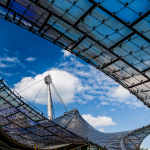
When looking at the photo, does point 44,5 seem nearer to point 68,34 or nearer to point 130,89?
point 68,34

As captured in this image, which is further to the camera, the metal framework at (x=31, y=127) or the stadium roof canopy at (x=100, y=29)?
the metal framework at (x=31, y=127)

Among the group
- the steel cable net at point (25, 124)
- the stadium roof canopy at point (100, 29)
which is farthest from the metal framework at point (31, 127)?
the stadium roof canopy at point (100, 29)

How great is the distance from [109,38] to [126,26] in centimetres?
275

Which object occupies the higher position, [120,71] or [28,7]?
[28,7]

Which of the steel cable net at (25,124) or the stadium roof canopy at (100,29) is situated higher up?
the stadium roof canopy at (100,29)

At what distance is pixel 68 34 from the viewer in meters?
20.6

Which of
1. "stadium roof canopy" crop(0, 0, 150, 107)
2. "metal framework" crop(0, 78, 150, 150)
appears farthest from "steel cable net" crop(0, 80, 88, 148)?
"stadium roof canopy" crop(0, 0, 150, 107)

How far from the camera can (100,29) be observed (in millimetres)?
18266

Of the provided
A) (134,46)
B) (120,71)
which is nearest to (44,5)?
(134,46)

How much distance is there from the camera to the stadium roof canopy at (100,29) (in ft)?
52.1

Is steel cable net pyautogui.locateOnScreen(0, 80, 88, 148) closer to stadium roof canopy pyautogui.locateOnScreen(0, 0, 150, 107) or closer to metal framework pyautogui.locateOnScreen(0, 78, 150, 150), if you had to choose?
metal framework pyautogui.locateOnScreen(0, 78, 150, 150)

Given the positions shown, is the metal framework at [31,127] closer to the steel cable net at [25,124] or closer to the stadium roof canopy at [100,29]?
the steel cable net at [25,124]

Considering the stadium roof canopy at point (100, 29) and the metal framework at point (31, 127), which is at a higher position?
the stadium roof canopy at point (100, 29)

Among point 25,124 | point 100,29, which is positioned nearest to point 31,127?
point 25,124
